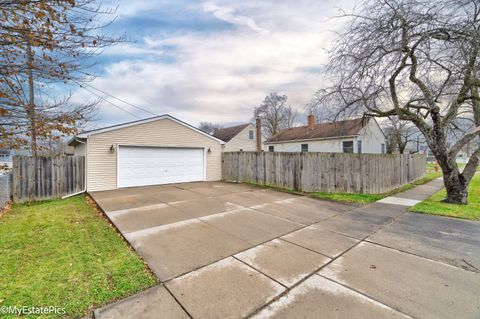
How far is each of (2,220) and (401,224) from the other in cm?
973

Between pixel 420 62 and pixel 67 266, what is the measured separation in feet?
31.9

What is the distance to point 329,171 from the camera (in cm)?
900

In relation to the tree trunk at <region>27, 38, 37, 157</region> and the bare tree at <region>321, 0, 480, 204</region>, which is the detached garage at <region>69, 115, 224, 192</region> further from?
the bare tree at <region>321, 0, 480, 204</region>

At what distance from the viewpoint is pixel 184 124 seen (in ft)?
39.9

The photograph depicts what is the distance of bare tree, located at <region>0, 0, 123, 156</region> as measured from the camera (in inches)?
146

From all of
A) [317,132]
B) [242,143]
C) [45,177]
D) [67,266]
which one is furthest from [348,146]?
[45,177]

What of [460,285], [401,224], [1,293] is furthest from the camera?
[401,224]

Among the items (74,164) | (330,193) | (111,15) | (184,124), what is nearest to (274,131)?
(184,124)

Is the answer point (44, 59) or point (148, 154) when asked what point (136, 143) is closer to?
point (148, 154)

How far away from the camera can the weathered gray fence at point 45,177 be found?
23.7ft

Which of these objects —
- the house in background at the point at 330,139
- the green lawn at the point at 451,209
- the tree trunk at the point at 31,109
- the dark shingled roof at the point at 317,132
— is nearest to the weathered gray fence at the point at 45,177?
the tree trunk at the point at 31,109

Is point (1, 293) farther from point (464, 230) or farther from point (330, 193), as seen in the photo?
point (330, 193)

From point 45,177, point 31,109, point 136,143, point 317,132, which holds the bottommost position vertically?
point 45,177

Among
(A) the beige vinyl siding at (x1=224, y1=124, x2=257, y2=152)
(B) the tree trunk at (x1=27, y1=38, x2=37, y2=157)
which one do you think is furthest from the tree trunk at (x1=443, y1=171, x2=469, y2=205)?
(A) the beige vinyl siding at (x1=224, y1=124, x2=257, y2=152)
